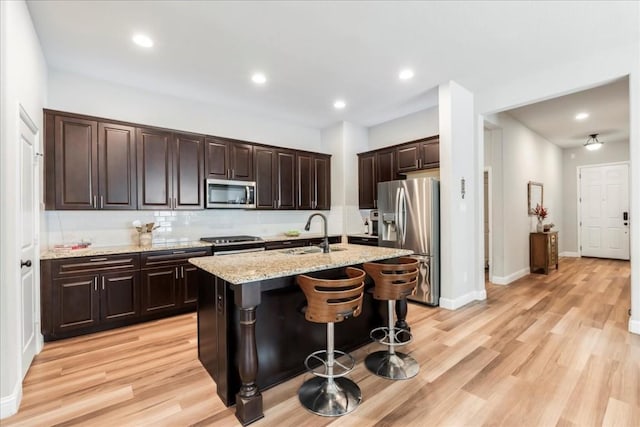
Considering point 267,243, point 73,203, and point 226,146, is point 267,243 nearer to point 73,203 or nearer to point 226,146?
point 226,146

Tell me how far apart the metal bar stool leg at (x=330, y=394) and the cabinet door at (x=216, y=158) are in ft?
10.1

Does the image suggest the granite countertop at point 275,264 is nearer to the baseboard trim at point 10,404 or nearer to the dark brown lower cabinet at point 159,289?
the baseboard trim at point 10,404

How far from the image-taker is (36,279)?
2.83 metres

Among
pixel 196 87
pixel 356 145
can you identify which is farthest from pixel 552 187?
pixel 196 87

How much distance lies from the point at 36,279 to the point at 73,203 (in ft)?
2.97

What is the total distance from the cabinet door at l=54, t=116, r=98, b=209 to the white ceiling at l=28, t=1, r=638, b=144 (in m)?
0.74

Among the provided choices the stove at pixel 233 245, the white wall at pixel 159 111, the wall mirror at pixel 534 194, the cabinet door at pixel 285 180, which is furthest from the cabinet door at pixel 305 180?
the wall mirror at pixel 534 194

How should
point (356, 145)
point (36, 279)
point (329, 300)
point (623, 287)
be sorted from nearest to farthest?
1. point (329, 300)
2. point (36, 279)
3. point (623, 287)
4. point (356, 145)

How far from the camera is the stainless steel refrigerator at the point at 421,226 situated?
4062mm

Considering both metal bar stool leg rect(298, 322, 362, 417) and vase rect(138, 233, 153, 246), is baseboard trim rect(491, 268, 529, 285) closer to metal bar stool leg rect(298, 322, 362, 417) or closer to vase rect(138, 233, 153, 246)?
metal bar stool leg rect(298, 322, 362, 417)

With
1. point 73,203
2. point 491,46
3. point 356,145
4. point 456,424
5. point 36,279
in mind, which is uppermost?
point 491,46

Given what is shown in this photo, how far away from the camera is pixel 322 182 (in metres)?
5.65

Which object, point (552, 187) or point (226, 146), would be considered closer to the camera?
point (226, 146)

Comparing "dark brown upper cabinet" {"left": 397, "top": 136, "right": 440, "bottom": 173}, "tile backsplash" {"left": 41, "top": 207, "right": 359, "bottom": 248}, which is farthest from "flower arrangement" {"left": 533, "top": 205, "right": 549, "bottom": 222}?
"tile backsplash" {"left": 41, "top": 207, "right": 359, "bottom": 248}
